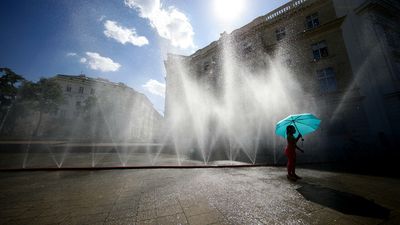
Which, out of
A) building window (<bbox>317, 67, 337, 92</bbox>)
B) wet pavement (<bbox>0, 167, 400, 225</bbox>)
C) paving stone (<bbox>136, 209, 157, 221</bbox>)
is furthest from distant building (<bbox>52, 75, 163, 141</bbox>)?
building window (<bbox>317, 67, 337, 92</bbox>)

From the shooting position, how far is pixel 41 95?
36.6 metres

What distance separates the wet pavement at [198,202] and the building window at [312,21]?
2082 cm

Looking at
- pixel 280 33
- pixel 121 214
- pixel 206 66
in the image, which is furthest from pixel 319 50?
pixel 121 214

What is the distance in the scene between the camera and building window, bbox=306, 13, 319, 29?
19.4 meters

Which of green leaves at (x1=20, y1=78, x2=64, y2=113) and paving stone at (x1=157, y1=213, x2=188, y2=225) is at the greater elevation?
green leaves at (x1=20, y1=78, x2=64, y2=113)

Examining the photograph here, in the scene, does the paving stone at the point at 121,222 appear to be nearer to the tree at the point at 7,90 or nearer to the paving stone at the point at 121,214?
the paving stone at the point at 121,214

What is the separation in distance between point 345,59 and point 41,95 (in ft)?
184

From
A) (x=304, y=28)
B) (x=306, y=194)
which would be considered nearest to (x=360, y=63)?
(x=304, y=28)

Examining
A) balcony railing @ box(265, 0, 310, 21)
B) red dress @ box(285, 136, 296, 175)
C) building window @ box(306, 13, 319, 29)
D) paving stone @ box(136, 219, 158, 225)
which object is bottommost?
paving stone @ box(136, 219, 158, 225)

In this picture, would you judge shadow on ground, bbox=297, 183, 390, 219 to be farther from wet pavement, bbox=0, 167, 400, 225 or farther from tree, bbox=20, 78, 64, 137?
tree, bbox=20, 78, 64, 137

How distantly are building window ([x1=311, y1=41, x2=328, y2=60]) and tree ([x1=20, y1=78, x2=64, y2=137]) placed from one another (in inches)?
2068

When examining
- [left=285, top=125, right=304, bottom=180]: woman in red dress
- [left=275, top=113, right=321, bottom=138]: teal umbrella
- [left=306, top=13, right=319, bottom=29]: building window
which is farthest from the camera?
[left=306, top=13, right=319, bottom=29]: building window

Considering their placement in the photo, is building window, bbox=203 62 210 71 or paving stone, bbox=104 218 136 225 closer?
paving stone, bbox=104 218 136 225

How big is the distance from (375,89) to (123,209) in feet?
74.0
